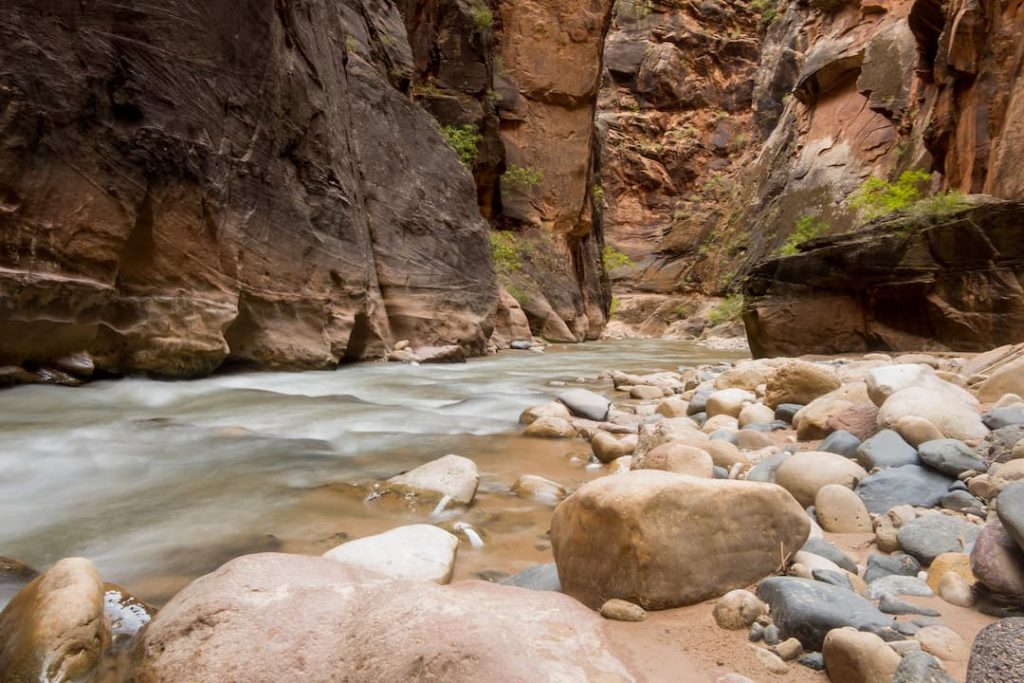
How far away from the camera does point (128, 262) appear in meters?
5.05

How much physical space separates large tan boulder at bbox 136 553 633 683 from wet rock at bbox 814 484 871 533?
1078mm

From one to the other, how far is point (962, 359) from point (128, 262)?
790 cm

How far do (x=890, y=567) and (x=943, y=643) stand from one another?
0.50 metres

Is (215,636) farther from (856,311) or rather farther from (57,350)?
(856,311)

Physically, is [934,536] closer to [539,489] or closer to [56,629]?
[539,489]

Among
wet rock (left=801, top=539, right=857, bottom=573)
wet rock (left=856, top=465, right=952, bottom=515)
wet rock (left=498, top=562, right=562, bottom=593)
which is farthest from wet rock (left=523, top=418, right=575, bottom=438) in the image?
wet rock (left=801, top=539, right=857, bottom=573)

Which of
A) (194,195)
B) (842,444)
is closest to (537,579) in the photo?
(842,444)

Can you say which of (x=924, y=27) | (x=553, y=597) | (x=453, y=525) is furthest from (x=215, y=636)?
(x=924, y=27)

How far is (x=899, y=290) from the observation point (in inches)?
279

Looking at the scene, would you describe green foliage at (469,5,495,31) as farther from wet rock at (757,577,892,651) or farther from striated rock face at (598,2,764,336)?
striated rock face at (598,2,764,336)

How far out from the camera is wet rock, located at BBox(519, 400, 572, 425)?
439 centimetres

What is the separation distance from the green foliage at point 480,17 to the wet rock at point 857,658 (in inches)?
690

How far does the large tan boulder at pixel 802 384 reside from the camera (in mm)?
4016

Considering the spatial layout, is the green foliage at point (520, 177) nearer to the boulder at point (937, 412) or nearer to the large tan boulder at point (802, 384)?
the large tan boulder at point (802, 384)
